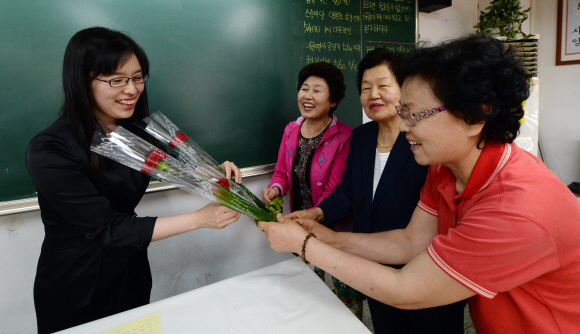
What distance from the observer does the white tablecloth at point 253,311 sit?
Result: 3.09ft

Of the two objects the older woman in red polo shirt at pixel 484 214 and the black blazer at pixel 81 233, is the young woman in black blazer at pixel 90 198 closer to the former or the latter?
the black blazer at pixel 81 233

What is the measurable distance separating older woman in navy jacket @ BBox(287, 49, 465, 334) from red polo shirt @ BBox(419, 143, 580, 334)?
1.48ft

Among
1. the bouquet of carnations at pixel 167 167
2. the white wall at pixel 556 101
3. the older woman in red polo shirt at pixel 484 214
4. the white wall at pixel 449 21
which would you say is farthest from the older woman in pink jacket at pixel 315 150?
the white wall at pixel 556 101

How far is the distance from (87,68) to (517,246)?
1.50 meters

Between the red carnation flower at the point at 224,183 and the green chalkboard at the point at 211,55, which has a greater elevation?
the green chalkboard at the point at 211,55

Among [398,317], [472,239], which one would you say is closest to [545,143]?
[398,317]

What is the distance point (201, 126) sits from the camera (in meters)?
1.97

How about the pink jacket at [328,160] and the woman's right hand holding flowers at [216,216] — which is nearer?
the woman's right hand holding flowers at [216,216]

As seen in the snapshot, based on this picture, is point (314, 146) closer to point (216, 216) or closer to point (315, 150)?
point (315, 150)

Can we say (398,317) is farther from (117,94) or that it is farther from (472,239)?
(117,94)

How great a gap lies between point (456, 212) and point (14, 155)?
6.85 feet

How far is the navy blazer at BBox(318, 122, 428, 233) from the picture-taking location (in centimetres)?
140

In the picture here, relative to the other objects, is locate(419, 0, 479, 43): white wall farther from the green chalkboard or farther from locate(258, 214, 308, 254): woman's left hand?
locate(258, 214, 308, 254): woman's left hand

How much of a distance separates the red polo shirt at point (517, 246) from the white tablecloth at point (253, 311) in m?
0.38
